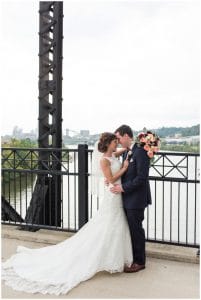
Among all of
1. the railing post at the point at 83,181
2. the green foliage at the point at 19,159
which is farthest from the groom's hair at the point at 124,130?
the green foliage at the point at 19,159

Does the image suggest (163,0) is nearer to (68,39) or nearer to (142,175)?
(68,39)

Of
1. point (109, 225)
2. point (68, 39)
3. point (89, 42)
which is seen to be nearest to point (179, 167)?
point (109, 225)

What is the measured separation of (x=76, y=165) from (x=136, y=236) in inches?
61.5

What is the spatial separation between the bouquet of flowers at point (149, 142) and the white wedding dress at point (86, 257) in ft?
1.39

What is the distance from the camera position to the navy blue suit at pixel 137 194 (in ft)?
12.5

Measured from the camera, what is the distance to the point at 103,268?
386 cm

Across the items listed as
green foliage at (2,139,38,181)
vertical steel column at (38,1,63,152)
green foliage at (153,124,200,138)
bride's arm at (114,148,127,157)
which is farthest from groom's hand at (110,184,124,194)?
vertical steel column at (38,1,63,152)

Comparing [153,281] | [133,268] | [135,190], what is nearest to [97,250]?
[133,268]

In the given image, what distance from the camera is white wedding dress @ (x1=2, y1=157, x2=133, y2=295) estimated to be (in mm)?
3744

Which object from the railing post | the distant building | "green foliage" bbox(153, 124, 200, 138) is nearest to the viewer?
"green foliage" bbox(153, 124, 200, 138)

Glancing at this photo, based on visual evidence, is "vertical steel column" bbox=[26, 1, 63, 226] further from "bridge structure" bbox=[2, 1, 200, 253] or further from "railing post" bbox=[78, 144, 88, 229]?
"railing post" bbox=[78, 144, 88, 229]

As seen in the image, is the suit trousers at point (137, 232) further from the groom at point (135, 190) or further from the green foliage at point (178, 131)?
the green foliage at point (178, 131)

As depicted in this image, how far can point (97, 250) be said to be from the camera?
12.8 feet

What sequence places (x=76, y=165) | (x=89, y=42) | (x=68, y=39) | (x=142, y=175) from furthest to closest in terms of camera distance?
(x=89, y=42)
(x=68, y=39)
(x=76, y=165)
(x=142, y=175)
